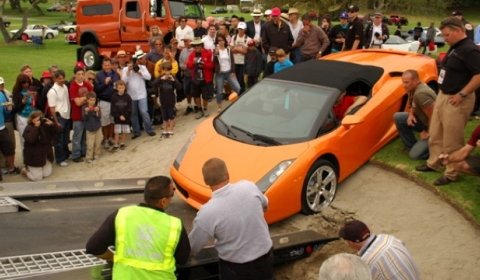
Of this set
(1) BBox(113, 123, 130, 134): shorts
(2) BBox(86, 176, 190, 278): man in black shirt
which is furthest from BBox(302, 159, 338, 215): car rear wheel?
(1) BBox(113, 123, 130, 134): shorts

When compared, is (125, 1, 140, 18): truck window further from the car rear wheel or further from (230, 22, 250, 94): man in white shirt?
the car rear wheel

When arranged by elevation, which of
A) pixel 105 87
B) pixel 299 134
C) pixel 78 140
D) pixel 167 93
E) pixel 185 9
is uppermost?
pixel 185 9

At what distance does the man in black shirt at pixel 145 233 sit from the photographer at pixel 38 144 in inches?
243

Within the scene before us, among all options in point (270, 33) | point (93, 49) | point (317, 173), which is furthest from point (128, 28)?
point (317, 173)

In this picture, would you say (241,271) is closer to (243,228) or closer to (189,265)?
(243,228)

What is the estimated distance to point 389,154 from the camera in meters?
8.11

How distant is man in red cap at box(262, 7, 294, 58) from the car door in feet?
25.4

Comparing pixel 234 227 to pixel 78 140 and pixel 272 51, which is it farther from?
pixel 272 51

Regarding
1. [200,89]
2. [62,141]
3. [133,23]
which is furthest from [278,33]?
[133,23]

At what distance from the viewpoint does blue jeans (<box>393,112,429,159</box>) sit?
Result: 7.87 m

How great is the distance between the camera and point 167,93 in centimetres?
1099

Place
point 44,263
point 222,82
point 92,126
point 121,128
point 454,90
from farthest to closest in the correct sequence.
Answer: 1. point 222,82
2. point 121,128
3. point 92,126
4. point 454,90
5. point 44,263

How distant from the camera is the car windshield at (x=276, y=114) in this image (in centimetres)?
702

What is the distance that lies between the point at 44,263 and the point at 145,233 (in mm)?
1767
